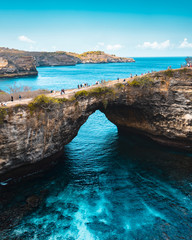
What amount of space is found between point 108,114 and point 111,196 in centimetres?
1831

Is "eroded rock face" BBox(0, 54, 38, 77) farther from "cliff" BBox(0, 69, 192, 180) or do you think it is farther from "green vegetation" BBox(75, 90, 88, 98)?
"green vegetation" BBox(75, 90, 88, 98)

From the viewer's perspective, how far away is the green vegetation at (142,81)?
31.1m

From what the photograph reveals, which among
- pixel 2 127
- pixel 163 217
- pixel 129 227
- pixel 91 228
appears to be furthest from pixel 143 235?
pixel 2 127

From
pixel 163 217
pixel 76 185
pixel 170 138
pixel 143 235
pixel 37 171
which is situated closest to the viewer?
pixel 143 235

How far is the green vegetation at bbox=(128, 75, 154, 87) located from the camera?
31.1m

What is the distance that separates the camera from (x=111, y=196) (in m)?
22.6

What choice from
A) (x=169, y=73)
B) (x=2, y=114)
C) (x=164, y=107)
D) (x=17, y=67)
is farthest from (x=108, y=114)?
(x=17, y=67)

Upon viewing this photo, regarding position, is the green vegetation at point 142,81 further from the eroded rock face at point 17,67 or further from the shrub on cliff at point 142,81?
the eroded rock face at point 17,67

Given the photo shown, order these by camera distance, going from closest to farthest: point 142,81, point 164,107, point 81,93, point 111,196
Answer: point 111,196 < point 81,93 < point 164,107 < point 142,81

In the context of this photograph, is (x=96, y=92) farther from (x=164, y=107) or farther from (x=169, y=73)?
(x=169, y=73)

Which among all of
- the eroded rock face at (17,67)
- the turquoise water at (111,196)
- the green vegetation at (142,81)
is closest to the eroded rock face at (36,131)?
the turquoise water at (111,196)

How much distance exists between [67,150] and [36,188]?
10.6 meters

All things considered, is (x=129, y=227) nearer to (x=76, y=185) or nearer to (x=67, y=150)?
(x=76, y=185)

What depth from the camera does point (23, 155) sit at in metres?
23.1
